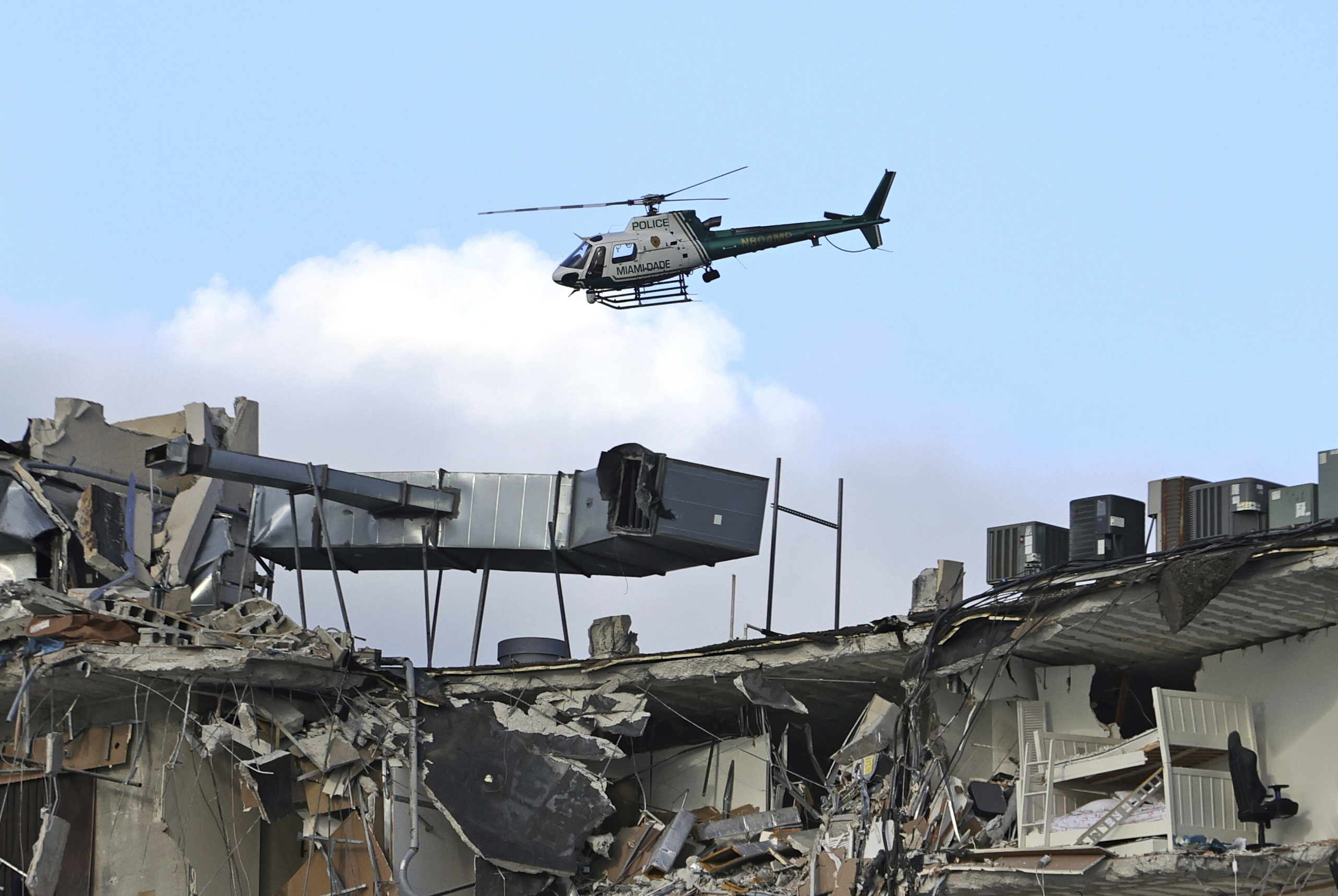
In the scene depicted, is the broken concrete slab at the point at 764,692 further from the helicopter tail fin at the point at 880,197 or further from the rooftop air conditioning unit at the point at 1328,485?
the helicopter tail fin at the point at 880,197

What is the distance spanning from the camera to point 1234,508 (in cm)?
1805

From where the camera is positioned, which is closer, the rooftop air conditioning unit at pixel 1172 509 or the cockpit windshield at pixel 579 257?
the rooftop air conditioning unit at pixel 1172 509

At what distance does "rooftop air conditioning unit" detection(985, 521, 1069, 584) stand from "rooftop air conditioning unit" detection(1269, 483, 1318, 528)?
2377 mm

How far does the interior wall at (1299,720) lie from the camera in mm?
15680

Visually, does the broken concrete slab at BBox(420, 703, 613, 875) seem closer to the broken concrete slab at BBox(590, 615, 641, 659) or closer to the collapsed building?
the collapsed building

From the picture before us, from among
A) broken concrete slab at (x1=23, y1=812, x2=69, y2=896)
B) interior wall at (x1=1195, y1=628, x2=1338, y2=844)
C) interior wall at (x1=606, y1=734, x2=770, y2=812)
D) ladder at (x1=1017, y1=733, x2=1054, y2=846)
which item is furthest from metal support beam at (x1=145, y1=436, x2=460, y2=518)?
interior wall at (x1=1195, y1=628, x2=1338, y2=844)

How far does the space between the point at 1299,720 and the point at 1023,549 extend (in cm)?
445

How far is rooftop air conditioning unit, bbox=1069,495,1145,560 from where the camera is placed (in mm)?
18516

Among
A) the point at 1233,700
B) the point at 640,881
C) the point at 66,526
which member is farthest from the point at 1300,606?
the point at 66,526

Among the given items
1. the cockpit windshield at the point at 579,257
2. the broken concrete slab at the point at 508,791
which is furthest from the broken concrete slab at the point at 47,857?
the cockpit windshield at the point at 579,257

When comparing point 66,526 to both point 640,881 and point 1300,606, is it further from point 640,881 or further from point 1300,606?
point 1300,606

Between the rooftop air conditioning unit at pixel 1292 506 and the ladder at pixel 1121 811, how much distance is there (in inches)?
118

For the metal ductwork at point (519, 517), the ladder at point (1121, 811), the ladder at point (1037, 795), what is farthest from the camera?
the metal ductwork at point (519, 517)

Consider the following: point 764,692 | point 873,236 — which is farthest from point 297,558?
point 873,236
